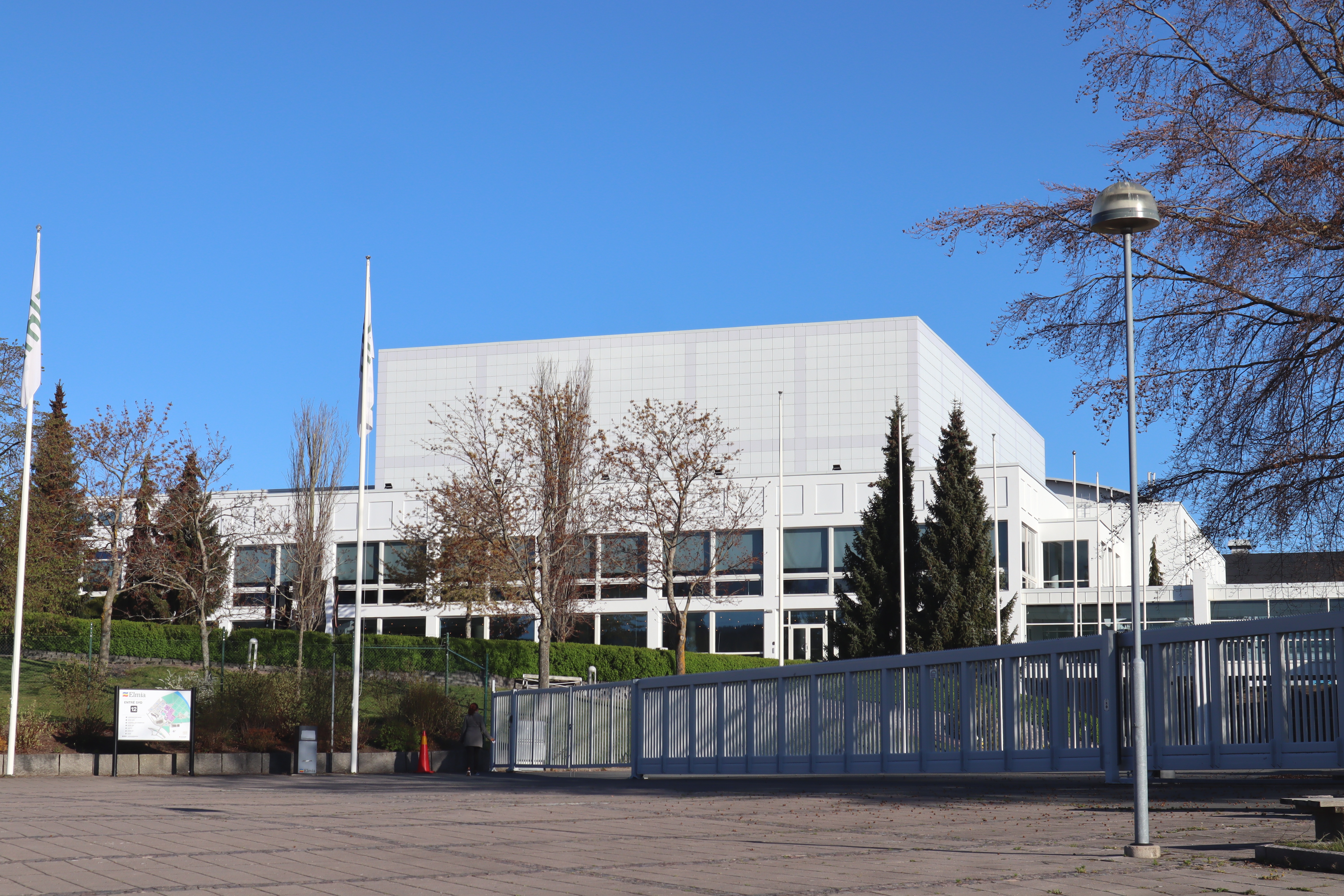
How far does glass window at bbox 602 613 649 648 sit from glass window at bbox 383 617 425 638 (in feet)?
29.8

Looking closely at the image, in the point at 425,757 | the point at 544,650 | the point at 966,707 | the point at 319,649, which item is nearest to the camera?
the point at 966,707

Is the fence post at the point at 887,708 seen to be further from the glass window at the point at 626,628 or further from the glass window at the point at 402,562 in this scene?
the glass window at the point at 626,628

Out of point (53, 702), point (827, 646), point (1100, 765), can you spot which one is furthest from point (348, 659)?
point (1100, 765)

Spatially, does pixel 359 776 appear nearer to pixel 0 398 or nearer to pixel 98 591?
pixel 0 398

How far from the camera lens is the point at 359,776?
24953mm

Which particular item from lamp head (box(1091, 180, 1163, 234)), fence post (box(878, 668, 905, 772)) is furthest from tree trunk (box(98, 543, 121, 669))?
lamp head (box(1091, 180, 1163, 234))

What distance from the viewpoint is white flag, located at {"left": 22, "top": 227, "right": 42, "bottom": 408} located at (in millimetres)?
23859

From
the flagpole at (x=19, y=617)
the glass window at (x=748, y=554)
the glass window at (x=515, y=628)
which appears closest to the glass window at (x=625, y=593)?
the glass window at (x=515, y=628)

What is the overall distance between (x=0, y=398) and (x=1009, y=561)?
4025 centimetres

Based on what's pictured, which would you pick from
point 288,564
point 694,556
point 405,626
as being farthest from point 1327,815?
point 405,626

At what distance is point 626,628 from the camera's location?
63219 millimetres

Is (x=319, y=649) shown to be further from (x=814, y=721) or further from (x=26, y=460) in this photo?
(x=814, y=721)

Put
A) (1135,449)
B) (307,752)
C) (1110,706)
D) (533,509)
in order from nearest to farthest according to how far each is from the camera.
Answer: (1135,449) < (1110,706) < (307,752) < (533,509)

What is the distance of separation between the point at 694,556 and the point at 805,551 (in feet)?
36.1
